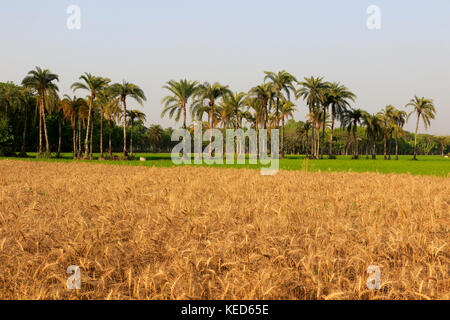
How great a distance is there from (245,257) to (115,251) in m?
1.71

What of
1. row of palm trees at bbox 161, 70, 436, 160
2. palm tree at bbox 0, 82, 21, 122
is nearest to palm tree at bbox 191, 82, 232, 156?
row of palm trees at bbox 161, 70, 436, 160

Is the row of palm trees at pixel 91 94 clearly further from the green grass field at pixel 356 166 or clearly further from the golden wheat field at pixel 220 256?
the golden wheat field at pixel 220 256

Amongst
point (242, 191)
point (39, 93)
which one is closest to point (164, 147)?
point (39, 93)

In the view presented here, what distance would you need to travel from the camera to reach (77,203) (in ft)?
26.2

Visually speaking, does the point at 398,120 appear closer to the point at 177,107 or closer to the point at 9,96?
the point at 177,107

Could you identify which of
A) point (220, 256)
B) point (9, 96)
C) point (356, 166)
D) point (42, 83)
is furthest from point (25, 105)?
point (220, 256)

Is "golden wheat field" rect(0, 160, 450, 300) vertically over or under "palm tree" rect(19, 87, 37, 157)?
under

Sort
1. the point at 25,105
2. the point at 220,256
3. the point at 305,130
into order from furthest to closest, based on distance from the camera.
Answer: the point at 305,130, the point at 25,105, the point at 220,256
